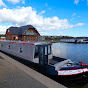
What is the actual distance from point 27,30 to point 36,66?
3094 cm

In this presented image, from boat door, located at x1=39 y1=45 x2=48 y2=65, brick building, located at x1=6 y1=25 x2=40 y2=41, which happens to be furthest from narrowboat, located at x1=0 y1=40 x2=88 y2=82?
brick building, located at x1=6 y1=25 x2=40 y2=41

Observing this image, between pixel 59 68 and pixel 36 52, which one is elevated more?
pixel 36 52

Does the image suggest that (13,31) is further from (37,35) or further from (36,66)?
(36,66)

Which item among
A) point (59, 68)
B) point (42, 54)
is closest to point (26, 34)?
point (42, 54)

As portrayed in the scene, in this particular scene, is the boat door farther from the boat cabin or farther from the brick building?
the brick building

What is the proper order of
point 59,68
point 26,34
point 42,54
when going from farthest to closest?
point 26,34, point 42,54, point 59,68

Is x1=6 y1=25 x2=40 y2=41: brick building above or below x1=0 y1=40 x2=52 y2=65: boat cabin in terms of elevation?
above

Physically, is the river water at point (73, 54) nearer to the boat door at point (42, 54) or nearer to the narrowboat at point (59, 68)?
the narrowboat at point (59, 68)

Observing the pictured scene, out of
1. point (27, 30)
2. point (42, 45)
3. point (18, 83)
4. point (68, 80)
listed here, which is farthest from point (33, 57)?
point (27, 30)

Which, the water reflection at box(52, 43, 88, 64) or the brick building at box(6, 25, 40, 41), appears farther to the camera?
the brick building at box(6, 25, 40, 41)

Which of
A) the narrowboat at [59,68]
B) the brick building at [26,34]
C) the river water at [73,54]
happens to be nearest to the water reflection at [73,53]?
the river water at [73,54]

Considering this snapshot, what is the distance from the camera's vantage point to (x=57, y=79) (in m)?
6.17

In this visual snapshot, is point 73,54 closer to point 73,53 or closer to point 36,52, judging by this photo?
point 73,53

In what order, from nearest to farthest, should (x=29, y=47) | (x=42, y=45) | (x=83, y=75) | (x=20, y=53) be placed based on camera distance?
(x=83, y=75) < (x=42, y=45) < (x=29, y=47) < (x=20, y=53)
